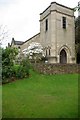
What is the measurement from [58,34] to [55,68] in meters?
11.0

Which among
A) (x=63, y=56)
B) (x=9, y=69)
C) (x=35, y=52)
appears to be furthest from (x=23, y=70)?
(x=63, y=56)

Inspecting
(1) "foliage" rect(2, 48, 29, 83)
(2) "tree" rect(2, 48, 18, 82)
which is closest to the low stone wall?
(1) "foliage" rect(2, 48, 29, 83)

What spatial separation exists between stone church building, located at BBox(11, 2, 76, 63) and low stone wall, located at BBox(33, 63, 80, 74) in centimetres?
800

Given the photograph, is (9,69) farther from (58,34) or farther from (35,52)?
(58,34)

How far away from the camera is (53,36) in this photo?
3300 cm

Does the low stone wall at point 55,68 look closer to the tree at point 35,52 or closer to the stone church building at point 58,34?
the stone church building at point 58,34

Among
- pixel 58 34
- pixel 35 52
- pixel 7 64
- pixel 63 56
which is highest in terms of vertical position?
pixel 58 34

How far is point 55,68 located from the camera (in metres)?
23.9

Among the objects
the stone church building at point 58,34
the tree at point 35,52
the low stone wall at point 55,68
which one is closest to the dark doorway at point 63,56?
the stone church building at point 58,34

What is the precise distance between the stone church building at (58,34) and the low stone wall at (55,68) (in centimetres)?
800

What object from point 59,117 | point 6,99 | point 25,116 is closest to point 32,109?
point 25,116

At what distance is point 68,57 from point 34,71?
1247 cm

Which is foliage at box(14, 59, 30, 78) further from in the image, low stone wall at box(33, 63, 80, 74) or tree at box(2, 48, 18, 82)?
low stone wall at box(33, 63, 80, 74)

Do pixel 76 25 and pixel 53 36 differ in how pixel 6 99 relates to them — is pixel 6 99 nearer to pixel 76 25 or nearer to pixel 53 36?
pixel 53 36
